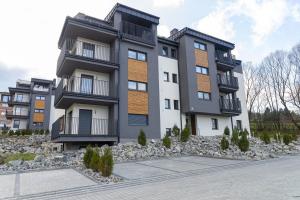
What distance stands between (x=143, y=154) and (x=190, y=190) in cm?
783

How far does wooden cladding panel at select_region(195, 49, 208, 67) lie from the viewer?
21.8 meters

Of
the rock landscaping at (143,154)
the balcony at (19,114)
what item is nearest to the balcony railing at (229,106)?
the rock landscaping at (143,154)

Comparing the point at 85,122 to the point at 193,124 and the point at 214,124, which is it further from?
the point at 214,124

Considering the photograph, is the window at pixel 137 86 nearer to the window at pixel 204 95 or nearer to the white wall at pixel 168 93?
the white wall at pixel 168 93

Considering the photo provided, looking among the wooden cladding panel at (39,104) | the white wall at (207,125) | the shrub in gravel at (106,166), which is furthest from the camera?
the wooden cladding panel at (39,104)

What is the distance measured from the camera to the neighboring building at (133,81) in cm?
1588

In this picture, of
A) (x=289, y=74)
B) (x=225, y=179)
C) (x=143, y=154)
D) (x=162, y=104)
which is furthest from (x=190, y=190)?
(x=289, y=74)

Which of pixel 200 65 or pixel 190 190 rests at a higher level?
pixel 200 65

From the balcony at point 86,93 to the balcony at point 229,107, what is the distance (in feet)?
38.6

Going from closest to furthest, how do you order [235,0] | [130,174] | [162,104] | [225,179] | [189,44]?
[225,179] → [130,174] → [235,0] → [162,104] → [189,44]

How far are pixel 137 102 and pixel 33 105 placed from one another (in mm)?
29946

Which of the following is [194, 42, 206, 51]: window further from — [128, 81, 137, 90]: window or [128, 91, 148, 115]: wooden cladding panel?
[128, 81, 137, 90]: window

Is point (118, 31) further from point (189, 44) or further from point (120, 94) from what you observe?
point (189, 44)

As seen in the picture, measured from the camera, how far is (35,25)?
11.9m
